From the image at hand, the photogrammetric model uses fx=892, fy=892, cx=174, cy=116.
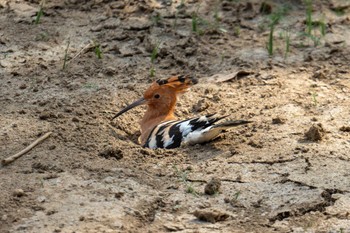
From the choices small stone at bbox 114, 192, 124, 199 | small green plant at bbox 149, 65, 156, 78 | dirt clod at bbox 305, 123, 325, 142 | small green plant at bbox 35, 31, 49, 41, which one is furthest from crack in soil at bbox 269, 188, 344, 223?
small green plant at bbox 35, 31, 49, 41

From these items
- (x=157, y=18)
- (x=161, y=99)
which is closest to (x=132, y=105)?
(x=161, y=99)

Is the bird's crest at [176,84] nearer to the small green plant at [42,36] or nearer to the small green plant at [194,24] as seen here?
the small green plant at [194,24]

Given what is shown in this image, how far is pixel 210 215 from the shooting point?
4574 mm

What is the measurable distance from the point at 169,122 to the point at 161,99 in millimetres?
243

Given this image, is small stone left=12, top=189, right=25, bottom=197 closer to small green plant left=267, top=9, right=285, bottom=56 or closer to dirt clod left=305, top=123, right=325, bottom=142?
dirt clod left=305, top=123, right=325, bottom=142

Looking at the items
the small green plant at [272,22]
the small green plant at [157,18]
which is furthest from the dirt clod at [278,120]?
the small green plant at [157,18]

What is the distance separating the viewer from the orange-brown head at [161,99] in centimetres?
640

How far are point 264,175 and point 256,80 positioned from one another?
166 cm

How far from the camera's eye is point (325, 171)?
16.9ft

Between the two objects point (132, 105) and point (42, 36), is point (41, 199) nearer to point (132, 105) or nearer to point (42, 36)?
point (132, 105)

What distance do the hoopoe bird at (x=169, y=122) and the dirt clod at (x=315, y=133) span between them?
0.40 meters

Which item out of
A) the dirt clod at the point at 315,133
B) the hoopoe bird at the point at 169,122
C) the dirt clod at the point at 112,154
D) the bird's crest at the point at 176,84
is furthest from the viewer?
the bird's crest at the point at 176,84

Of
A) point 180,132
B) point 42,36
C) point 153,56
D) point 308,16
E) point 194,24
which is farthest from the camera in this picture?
point 308,16

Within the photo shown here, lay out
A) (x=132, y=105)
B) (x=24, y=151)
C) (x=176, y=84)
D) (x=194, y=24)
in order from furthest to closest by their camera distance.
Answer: (x=194, y=24) → (x=176, y=84) → (x=132, y=105) → (x=24, y=151)
